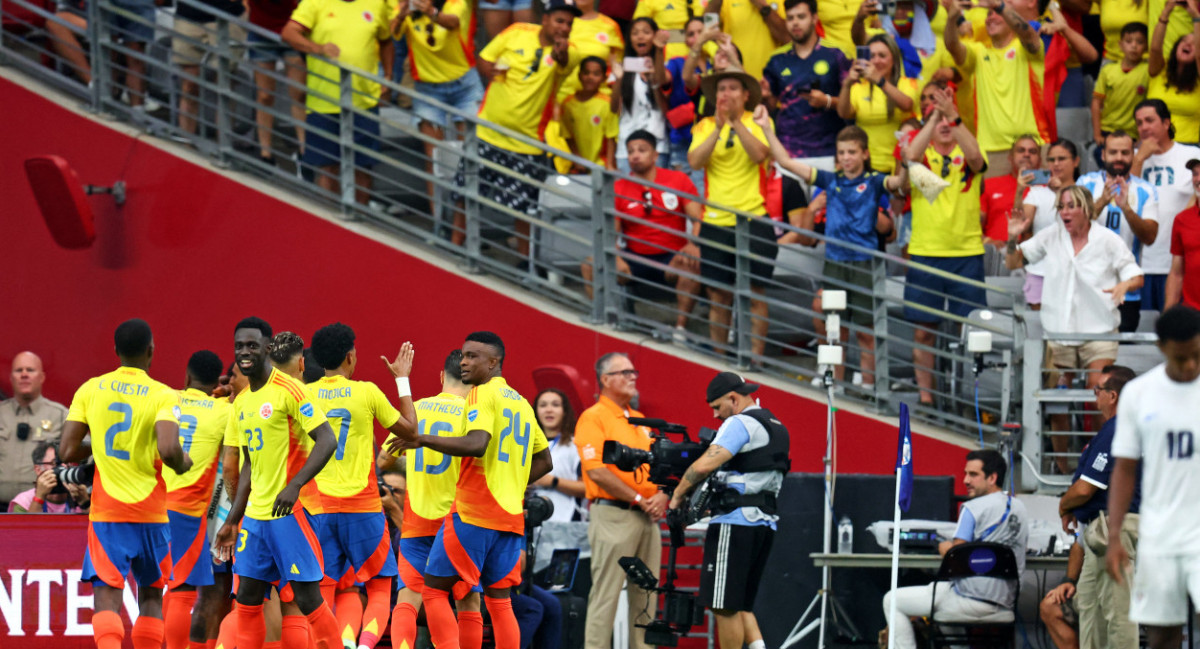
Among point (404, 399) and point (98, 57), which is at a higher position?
point (98, 57)

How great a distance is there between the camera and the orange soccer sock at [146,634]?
9211 mm

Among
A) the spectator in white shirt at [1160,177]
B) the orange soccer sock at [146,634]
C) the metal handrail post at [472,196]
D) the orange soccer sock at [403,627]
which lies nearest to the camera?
the orange soccer sock at [146,634]

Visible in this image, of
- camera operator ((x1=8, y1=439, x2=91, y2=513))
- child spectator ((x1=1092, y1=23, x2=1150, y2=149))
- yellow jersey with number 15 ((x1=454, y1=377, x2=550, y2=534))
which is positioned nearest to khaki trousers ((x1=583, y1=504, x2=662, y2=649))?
yellow jersey with number 15 ((x1=454, y1=377, x2=550, y2=534))

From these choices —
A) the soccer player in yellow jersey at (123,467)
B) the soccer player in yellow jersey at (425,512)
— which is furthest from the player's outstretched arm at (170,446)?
the soccer player in yellow jersey at (425,512)

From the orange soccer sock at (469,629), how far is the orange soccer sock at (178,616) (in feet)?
5.62

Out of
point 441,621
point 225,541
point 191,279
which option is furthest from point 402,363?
point 191,279

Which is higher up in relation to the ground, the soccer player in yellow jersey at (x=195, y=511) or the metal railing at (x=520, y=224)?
the metal railing at (x=520, y=224)

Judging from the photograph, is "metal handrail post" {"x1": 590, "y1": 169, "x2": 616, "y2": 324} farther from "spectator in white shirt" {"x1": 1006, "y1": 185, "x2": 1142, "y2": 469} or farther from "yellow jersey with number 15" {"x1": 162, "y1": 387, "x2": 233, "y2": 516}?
"yellow jersey with number 15" {"x1": 162, "y1": 387, "x2": 233, "y2": 516}

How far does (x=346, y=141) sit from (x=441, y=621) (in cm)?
596

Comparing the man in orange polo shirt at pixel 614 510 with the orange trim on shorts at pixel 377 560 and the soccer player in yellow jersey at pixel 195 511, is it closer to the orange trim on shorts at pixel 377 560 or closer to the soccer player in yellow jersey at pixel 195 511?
the orange trim on shorts at pixel 377 560

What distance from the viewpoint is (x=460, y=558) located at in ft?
29.8

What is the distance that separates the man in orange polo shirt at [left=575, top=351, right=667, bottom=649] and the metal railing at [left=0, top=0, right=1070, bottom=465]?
1.77 meters

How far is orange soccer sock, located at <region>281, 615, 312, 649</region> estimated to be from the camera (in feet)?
28.7

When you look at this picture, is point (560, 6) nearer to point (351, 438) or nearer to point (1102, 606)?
point (351, 438)
